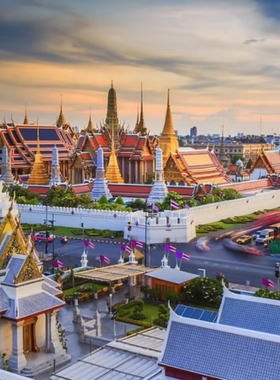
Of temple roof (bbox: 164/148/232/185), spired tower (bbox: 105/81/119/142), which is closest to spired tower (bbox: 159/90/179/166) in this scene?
spired tower (bbox: 105/81/119/142)

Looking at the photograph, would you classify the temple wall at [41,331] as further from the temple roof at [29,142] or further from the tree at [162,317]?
the temple roof at [29,142]

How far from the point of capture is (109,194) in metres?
55.7

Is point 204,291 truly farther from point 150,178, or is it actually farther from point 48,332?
point 150,178

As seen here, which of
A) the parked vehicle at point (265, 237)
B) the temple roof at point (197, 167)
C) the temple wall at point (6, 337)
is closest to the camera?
the temple wall at point (6, 337)

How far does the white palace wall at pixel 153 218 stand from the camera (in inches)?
1572

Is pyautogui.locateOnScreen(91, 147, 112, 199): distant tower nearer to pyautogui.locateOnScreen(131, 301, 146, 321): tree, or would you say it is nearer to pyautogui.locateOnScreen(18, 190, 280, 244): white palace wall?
pyautogui.locateOnScreen(18, 190, 280, 244): white palace wall

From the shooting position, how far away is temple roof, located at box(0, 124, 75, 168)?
74688 mm

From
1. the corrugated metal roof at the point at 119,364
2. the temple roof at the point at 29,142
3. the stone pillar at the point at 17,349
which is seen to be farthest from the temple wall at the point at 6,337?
the temple roof at the point at 29,142

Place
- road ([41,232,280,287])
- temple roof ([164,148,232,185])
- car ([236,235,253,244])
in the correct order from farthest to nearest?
temple roof ([164,148,232,185]), car ([236,235,253,244]), road ([41,232,280,287])

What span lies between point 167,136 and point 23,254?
2264 inches

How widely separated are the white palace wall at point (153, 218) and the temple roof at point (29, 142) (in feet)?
91.0

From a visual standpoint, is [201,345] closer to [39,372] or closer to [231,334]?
[231,334]

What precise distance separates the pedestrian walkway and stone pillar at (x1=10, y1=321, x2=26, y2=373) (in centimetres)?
67

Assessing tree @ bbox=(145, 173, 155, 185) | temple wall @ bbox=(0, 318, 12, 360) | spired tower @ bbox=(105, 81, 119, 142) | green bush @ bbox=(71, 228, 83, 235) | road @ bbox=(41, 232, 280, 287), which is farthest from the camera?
spired tower @ bbox=(105, 81, 119, 142)
